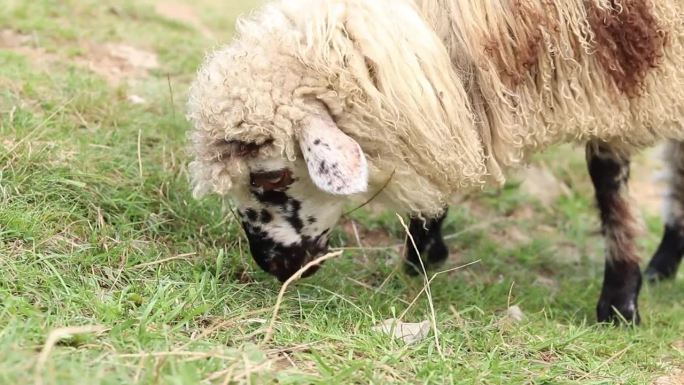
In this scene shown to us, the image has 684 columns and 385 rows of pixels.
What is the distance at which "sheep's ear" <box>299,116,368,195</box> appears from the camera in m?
2.90

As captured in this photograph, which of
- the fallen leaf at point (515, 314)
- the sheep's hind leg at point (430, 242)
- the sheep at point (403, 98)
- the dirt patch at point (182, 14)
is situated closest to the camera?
the sheep at point (403, 98)

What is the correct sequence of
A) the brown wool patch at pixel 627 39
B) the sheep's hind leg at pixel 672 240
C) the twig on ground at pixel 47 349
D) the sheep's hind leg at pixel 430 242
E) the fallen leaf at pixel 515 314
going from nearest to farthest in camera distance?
the twig on ground at pixel 47 349 < the brown wool patch at pixel 627 39 < the fallen leaf at pixel 515 314 < the sheep's hind leg at pixel 430 242 < the sheep's hind leg at pixel 672 240

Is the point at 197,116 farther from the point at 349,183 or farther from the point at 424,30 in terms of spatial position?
the point at 424,30

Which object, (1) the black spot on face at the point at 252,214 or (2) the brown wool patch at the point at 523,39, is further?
(1) the black spot on face at the point at 252,214

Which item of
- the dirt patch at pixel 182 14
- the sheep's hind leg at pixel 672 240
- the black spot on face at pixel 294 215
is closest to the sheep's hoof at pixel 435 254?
the black spot on face at pixel 294 215

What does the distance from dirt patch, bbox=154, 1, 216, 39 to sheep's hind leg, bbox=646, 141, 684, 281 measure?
3700 millimetres

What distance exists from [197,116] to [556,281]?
99.1 inches

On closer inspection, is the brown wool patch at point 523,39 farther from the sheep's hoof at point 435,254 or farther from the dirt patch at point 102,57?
→ the dirt patch at point 102,57

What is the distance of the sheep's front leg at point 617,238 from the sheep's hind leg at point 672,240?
0.94m

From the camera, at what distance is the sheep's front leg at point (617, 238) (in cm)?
401

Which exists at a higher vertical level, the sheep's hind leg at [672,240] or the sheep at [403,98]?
the sheep at [403,98]

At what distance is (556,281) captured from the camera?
15.6 feet

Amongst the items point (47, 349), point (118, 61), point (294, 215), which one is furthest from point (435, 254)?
point (47, 349)

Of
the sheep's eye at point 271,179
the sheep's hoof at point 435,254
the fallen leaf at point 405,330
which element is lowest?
the sheep's hoof at point 435,254
